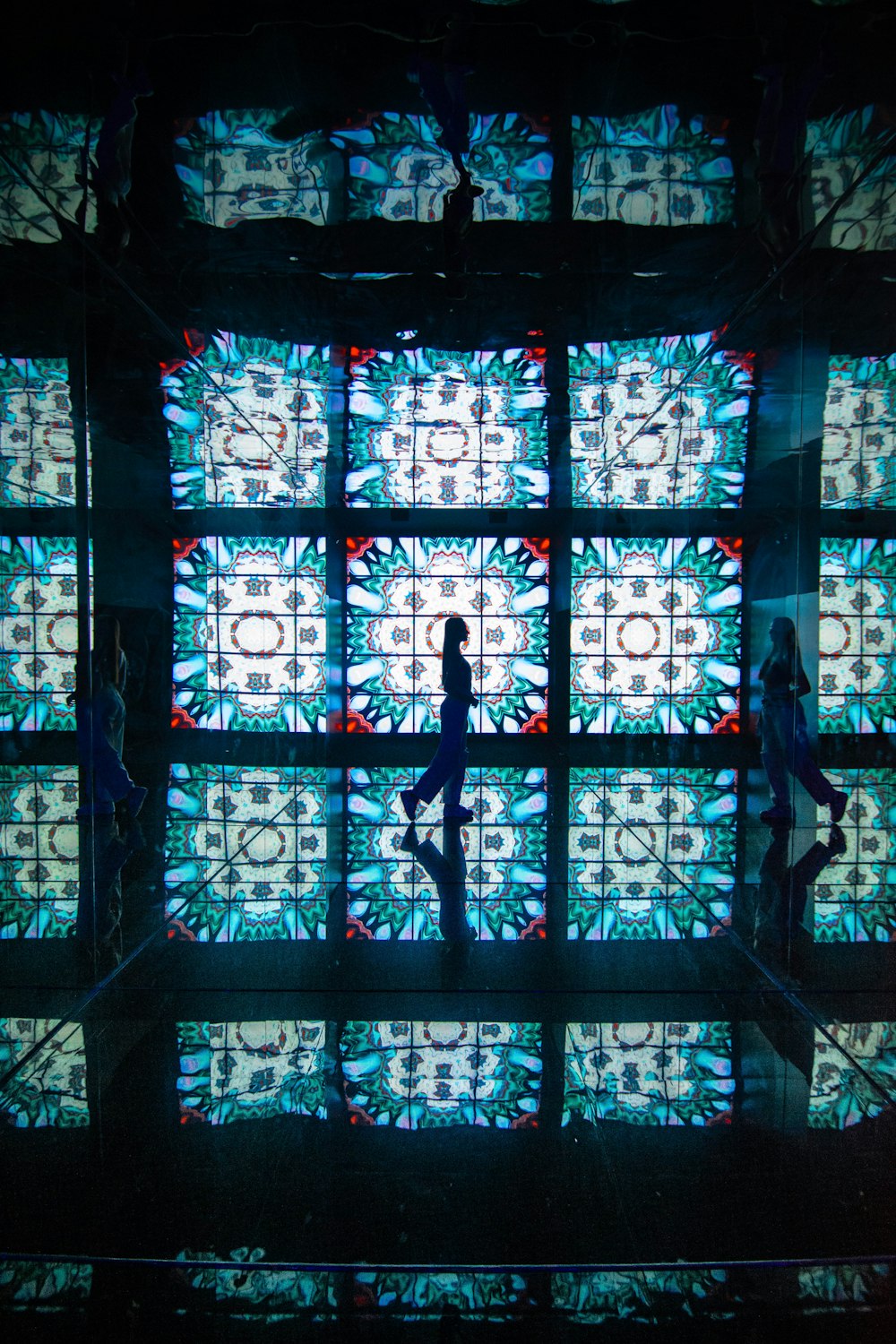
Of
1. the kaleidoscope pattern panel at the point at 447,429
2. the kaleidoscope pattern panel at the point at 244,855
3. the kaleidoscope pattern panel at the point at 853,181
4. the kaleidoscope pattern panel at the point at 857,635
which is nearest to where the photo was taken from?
the kaleidoscope pattern panel at the point at 244,855

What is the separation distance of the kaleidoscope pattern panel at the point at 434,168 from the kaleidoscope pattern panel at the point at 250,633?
9.07 ft

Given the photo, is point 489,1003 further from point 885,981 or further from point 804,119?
point 804,119

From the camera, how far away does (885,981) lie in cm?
237

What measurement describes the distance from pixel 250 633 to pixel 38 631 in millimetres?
2900

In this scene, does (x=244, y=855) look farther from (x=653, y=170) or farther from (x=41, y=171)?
(x=653, y=170)

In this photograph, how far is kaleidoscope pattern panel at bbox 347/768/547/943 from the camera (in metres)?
2.84

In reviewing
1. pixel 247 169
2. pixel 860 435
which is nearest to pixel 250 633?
pixel 247 169

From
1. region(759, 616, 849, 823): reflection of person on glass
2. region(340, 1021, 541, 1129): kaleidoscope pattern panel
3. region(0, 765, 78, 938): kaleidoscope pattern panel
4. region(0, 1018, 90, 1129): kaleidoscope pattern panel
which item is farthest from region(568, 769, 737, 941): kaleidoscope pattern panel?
region(0, 765, 78, 938): kaleidoscope pattern panel

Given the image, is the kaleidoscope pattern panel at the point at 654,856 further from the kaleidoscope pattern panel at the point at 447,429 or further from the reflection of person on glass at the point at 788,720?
the kaleidoscope pattern panel at the point at 447,429

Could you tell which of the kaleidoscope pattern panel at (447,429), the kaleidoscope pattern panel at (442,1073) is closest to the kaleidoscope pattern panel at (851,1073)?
the kaleidoscope pattern panel at (442,1073)

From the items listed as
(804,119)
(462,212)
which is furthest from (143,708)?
(804,119)

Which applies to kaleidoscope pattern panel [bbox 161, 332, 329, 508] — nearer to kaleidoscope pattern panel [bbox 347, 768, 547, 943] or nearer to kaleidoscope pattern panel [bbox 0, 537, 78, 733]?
kaleidoscope pattern panel [bbox 0, 537, 78, 733]

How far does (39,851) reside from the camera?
370 centimetres

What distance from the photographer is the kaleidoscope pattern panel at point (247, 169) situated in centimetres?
368
